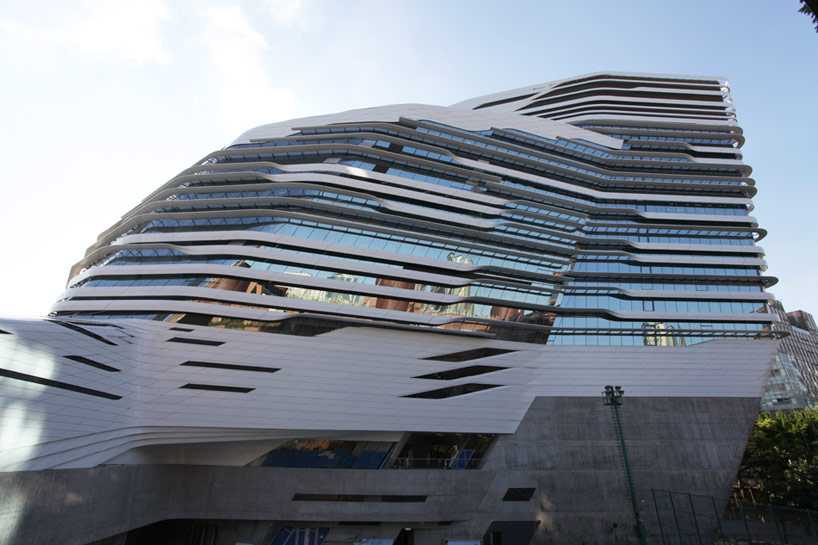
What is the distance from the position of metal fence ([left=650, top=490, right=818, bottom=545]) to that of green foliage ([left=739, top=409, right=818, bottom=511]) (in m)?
3.98

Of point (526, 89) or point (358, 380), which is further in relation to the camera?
point (526, 89)

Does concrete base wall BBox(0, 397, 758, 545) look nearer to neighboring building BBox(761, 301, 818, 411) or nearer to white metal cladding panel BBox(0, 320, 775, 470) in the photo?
white metal cladding panel BBox(0, 320, 775, 470)

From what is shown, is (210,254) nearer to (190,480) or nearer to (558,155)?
(190,480)

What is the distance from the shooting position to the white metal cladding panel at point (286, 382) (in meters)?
19.4

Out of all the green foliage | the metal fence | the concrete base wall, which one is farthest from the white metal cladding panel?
the metal fence

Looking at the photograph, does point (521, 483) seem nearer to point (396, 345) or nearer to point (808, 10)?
point (396, 345)

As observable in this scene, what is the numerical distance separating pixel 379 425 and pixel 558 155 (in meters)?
33.8

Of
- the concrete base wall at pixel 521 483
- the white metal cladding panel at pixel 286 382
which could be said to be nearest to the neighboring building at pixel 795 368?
the concrete base wall at pixel 521 483

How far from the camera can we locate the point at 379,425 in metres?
31.5

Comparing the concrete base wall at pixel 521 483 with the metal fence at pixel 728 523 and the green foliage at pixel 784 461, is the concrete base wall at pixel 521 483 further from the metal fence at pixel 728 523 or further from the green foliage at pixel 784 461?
the green foliage at pixel 784 461

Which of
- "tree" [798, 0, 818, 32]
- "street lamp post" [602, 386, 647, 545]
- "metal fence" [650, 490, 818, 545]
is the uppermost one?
"tree" [798, 0, 818, 32]

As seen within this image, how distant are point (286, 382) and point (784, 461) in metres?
41.2

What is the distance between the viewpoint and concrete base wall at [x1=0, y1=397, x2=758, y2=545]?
96.2 feet

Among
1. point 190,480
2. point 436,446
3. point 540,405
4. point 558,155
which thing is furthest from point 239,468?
point 558,155
